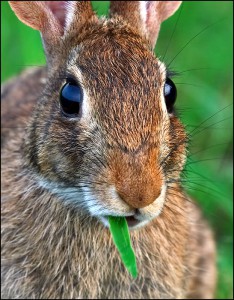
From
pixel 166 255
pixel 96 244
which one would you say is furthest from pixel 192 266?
pixel 96 244

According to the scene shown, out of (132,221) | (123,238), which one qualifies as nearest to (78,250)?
(123,238)

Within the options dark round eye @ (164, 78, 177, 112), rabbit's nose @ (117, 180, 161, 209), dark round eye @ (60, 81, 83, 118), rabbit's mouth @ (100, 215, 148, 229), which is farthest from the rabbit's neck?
rabbit's nose @ (117, 180, 161, 209)

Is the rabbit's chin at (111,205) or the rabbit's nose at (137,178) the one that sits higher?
the rabbit's nose at (137,178)

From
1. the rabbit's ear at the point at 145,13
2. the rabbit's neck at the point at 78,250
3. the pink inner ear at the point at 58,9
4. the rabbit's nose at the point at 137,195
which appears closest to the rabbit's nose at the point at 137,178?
the rabbit's nose at the point at 137,195

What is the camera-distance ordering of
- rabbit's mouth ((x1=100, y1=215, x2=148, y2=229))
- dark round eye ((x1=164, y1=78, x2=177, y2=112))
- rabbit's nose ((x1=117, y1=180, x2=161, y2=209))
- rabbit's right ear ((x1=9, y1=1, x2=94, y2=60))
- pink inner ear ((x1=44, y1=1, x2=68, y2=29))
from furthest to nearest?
pink inner ear ((x1=44, y1=1, x2=68, y2=29)), rabbit's right ear ((x1=9, y1=1, x2=94, y2=60)), dark round eye ((x1=164, y1=78, x2=177, y2=112)), rabbit's mouth ((x1=100, y1=215, x2=148, y2=229)), rabbit's nose ((x1=117, y1=180, x2=161, y2=209))

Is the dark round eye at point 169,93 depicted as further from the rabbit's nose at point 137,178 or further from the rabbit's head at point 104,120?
the rabbit's nose at point 137,178

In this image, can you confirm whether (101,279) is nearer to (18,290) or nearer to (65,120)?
(18,290)

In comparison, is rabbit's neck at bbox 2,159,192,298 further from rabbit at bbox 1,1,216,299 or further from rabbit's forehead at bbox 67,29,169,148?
rabbit's forehead at bbox 67,29,169,148
